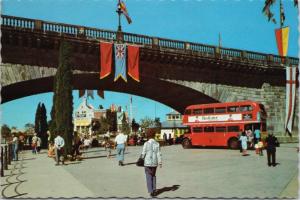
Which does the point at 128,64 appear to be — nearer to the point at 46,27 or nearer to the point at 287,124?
the point at 46,27

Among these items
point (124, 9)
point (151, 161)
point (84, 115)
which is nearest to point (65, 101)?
point (151, 161)

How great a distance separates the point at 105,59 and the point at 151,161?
1974 centimetres

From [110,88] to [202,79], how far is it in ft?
27.9

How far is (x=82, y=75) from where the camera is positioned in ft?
91.7

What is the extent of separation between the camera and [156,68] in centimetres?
3070

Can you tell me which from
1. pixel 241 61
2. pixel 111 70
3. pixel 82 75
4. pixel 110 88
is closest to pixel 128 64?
pixel 111 70

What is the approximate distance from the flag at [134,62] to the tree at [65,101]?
9367 millimetres

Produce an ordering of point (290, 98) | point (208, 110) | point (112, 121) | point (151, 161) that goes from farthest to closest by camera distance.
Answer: point (112, 121) < point (290, 98) < point (208, 110) < point (151, 161)

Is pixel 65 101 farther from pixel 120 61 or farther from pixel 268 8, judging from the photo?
pixel 268 8

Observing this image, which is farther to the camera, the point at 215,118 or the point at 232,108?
the point at 215,118

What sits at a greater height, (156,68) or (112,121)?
(156,68)

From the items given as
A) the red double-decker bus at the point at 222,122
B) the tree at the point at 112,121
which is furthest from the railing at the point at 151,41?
the tree at the point at 112,121

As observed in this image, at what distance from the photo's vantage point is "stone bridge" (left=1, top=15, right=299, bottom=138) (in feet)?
82.0

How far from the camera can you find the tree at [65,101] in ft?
62.2
